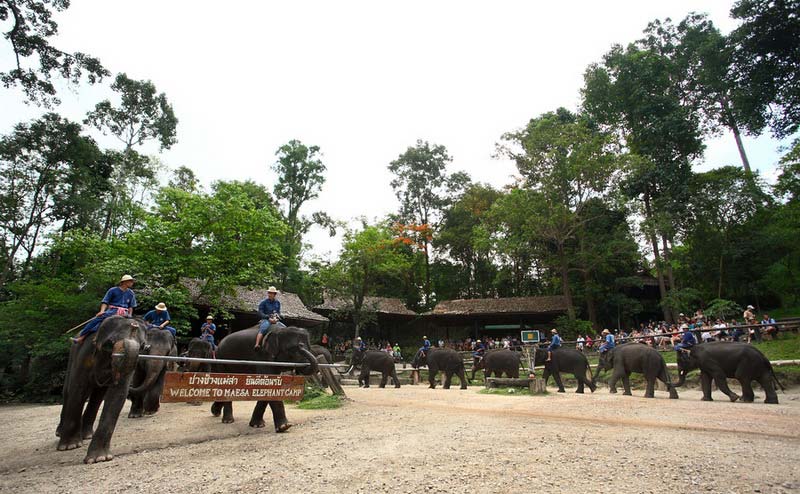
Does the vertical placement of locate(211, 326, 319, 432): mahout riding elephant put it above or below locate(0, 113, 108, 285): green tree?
below

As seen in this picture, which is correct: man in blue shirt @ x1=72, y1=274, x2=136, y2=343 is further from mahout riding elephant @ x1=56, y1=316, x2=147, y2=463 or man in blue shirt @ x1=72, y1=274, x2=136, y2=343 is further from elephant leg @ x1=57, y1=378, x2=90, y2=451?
elephant leg @ x1=57, y1=378, x2=90, y2=451

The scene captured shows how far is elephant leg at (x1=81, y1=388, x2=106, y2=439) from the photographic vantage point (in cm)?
626

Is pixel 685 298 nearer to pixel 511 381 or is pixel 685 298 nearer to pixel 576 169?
pixel 576 169

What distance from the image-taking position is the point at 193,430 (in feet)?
23.2

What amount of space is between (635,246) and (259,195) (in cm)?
→ 2957

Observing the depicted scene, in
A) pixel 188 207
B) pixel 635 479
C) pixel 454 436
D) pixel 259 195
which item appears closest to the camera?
pixel 635 479

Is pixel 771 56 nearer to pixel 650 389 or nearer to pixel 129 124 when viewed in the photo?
pixel 650 389

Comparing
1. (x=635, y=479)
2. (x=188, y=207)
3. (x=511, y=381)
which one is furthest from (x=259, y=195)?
(x=635, y=479)

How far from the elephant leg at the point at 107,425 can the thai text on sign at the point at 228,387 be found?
602mm

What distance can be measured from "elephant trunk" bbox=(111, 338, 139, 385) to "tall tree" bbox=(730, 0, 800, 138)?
82.6 feet

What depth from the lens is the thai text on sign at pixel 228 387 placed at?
211 inches

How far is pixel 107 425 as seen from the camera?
17.1ft

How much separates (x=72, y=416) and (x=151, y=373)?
2.65m

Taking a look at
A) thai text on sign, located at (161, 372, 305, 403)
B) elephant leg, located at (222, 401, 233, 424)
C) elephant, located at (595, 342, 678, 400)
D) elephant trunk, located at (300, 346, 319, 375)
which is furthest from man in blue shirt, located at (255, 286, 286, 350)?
elephant, located at (595, 342, 678, 400)
